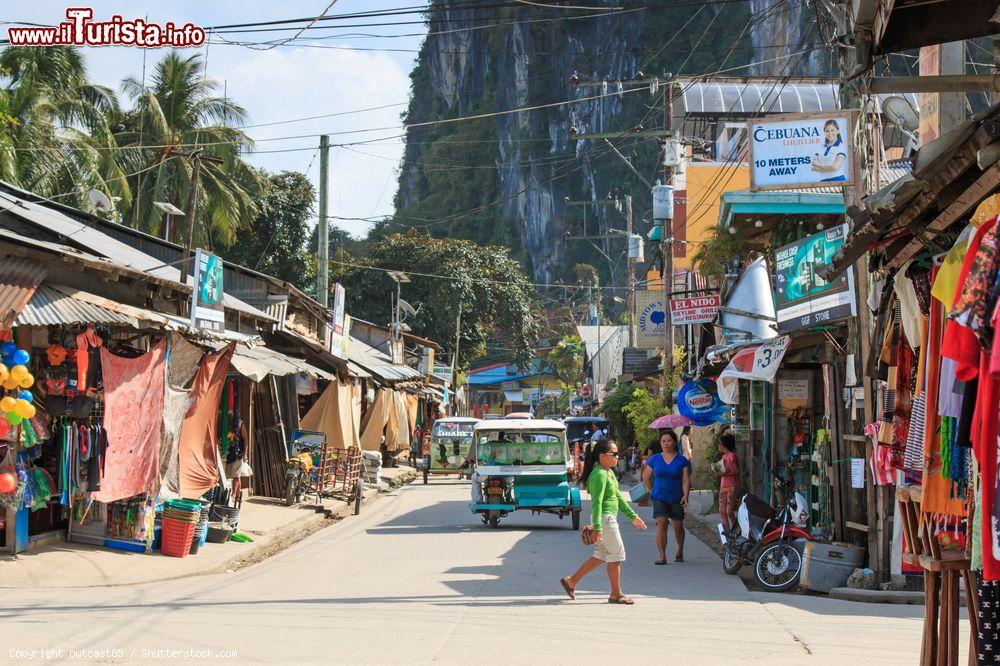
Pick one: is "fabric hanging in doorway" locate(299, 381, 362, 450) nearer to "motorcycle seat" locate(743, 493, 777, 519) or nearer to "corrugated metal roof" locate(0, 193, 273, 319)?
"corrugated metal roof" locate(0, 193, 273, 319)

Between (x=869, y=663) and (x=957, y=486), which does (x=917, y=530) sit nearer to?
(x=957, y=486)

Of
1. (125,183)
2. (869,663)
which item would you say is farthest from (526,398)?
(869,663)

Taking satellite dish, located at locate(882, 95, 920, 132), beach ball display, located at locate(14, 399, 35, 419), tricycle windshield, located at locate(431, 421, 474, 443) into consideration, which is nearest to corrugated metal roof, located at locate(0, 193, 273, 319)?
beach ball display, located at locate(14, 399, 35, 419)

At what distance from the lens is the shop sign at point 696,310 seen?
74.1ft

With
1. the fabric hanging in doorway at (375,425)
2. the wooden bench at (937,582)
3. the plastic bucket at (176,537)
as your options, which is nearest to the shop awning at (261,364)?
the plastic bucket at (176,537)

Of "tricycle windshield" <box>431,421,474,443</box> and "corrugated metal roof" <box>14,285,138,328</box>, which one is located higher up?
"corrugated metal roof" <box>14,285,138,328</box>

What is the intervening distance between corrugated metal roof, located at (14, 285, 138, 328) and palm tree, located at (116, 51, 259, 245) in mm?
21292

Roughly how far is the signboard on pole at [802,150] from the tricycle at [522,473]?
777 cm

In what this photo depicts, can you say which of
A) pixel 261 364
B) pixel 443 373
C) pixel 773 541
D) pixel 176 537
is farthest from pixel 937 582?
pixel 443 373

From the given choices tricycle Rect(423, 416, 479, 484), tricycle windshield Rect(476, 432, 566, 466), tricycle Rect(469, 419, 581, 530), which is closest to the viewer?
tricycle Rect(469, 419, 581, 530)

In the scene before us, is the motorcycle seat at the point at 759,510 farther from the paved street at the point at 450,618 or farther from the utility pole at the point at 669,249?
the utility pole at the point at 669,249

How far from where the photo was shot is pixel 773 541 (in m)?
12.6

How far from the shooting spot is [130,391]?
13062 millimetres

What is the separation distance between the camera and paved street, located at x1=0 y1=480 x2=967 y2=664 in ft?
25.9
